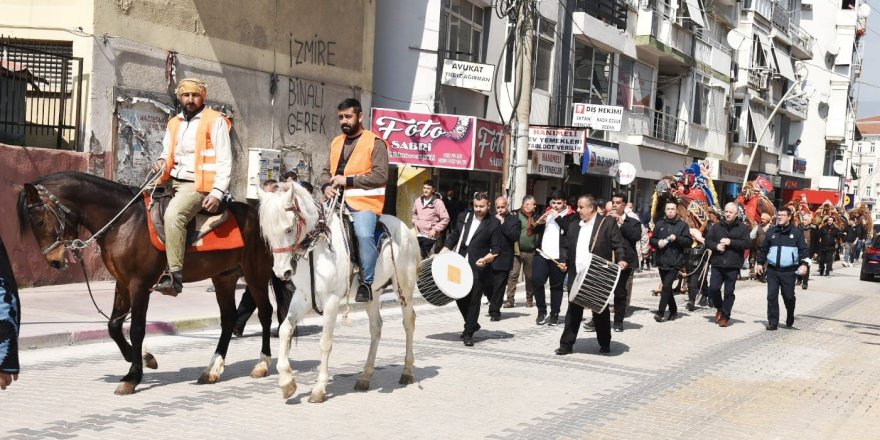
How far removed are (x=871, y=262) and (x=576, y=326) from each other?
23.3 meters

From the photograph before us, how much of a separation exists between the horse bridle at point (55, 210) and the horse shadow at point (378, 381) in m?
2.28

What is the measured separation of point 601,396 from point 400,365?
2237 mm

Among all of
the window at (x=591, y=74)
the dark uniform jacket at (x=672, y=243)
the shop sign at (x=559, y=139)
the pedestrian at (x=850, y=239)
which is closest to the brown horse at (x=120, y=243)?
the dark uniform jacket at (x=672, y=243)

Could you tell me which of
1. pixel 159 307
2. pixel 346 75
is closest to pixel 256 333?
pixel 159 307

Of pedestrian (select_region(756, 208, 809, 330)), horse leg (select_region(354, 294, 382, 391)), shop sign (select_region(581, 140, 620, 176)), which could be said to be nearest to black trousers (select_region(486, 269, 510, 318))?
pedestrian (select_region(756, 208, 809, 330))

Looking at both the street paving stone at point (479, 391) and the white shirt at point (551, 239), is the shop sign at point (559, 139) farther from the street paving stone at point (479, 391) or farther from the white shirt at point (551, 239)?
the street paving stone at point (479, 391)

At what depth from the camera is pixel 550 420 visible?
8250 mm

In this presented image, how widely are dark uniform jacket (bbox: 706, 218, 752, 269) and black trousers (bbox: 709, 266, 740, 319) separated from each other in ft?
0.28

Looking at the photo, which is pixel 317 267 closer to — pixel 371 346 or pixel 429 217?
pixel 371 346

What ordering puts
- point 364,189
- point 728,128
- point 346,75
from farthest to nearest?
1. point 728,128
2. point 346,75
3. point 364,189

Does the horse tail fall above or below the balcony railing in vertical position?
below

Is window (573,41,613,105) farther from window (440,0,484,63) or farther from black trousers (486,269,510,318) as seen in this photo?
black trousers (486,269,510,318)

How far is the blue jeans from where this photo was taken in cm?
891

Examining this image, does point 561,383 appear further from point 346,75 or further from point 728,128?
point 728,128
